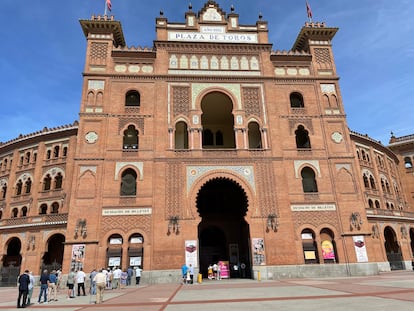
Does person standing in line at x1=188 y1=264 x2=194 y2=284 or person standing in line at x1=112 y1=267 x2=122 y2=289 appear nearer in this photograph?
person standing in line at x1=112 y1=267 x2=122 y2=289

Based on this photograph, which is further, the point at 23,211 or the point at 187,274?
the point at 23,211

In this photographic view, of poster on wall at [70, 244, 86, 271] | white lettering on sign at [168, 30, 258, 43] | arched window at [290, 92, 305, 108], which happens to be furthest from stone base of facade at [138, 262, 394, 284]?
white lettering on sign at [168, 30, 258, 43]

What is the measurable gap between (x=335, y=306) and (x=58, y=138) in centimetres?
2969

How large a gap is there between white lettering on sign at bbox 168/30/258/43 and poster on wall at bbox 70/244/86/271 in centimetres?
1810

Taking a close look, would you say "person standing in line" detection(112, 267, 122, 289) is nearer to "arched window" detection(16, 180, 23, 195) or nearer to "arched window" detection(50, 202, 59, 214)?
"arched window" detection(50, 202, 59, 214)

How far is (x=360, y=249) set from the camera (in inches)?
875

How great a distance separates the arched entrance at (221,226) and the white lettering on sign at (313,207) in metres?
4.56

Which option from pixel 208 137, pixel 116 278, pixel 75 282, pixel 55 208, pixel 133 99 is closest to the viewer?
pixel 75 282

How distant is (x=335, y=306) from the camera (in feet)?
27.3

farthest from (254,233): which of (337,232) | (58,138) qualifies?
(58,138)

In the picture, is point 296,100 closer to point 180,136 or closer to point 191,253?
point 180,136

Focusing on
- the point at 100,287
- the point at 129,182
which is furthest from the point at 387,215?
the point at 100,287

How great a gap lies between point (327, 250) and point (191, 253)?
32.1 ft

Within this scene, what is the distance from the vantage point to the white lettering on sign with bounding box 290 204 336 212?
902 inches
